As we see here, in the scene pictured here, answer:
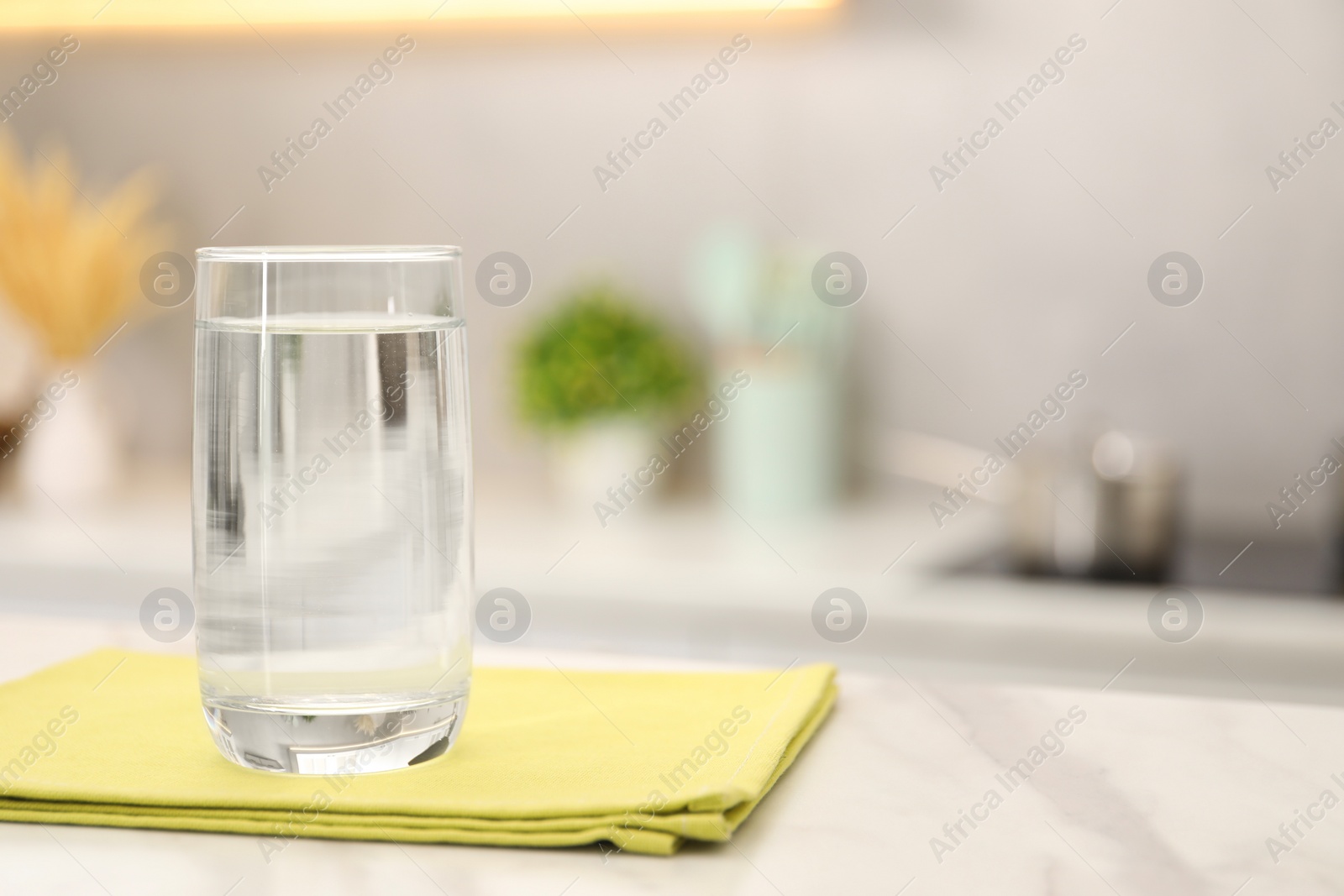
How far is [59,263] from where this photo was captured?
2.12 meters

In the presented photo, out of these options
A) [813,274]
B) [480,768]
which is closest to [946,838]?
[480,768]

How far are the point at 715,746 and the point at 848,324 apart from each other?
63.9 inches

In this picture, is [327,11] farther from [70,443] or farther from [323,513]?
[323,513]

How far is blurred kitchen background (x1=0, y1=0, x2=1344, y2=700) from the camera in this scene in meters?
1.81

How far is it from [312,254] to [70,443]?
5.91ft

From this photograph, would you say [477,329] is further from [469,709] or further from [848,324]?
[469,709]

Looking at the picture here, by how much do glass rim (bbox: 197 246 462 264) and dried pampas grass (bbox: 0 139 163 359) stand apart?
1769mm

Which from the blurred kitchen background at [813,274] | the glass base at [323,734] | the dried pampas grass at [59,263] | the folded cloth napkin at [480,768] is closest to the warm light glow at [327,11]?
the blurred kitchen background at [813,274]

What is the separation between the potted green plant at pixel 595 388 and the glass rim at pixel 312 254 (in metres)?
1.44

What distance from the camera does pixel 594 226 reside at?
7.32 feet

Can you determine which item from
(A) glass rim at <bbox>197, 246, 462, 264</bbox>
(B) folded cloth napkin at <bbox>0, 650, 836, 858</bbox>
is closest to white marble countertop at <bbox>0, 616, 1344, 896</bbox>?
(B) folded cloth napkin at <bbox>0, 650, 836, 858</bbox>

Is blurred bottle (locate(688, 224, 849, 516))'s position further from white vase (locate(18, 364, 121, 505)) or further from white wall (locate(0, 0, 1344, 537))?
white vase (locate(18, 364, 121, 505))

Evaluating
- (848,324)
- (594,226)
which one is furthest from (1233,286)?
(594,226)

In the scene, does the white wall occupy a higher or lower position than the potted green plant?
higher
